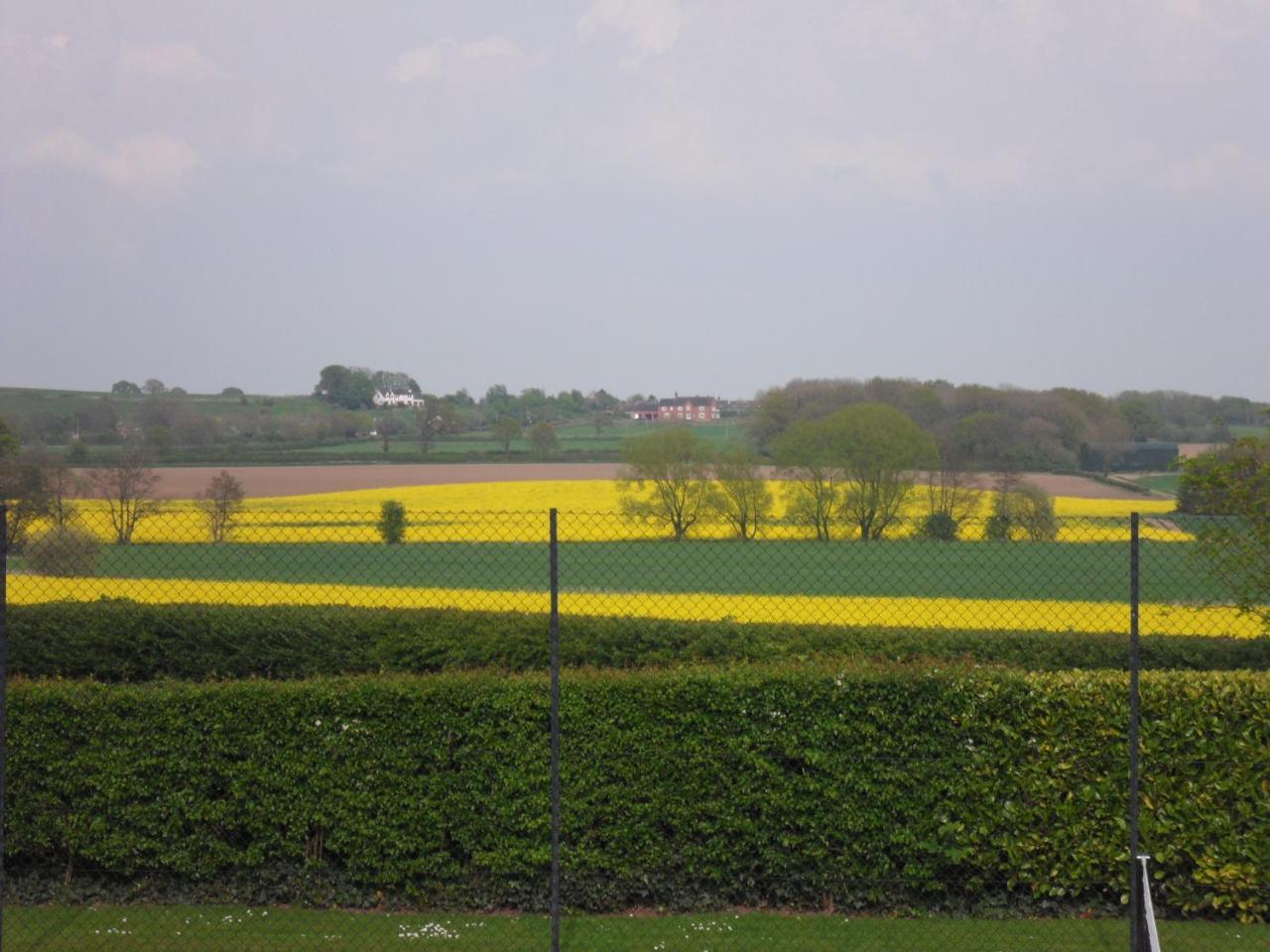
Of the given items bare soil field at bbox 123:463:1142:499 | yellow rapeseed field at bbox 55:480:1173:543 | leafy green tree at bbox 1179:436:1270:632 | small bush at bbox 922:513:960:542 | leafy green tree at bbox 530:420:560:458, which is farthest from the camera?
leafy green tree at bbox 530:420:560:458

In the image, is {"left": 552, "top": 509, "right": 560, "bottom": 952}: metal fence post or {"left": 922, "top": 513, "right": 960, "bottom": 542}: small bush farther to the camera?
{"left": 922, "top": 513, "right": 960, "bottom": 542}: small bush

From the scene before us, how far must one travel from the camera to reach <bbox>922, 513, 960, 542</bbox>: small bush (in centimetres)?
1293

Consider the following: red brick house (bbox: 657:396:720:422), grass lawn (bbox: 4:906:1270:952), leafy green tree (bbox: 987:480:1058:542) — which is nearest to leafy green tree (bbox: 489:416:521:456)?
red brick house (bbox: 657:396:720:422)

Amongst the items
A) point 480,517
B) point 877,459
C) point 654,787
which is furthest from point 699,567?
point 654,787

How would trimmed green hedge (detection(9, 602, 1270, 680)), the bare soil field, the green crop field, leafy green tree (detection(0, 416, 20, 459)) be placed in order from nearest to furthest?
trimmed green hedge (detection(9, 602, 1270, 680)), leafy green tree (detection(0, 416, 20, 459)), the bare soil field, the green crop field

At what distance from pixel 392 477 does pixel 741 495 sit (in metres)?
9.68

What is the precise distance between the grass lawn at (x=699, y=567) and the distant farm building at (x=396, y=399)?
1051 cm

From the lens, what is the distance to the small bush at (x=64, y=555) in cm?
1052

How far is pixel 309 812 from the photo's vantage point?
5684 mm

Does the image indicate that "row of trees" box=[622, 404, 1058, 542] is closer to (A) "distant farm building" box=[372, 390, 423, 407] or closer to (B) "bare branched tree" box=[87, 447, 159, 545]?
(A) "distant farm building" box=[372, 390, 423, 407]

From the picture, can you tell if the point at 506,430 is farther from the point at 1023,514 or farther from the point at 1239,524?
the point at 1239,524

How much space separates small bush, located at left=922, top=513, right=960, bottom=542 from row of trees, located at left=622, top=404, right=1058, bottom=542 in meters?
1.93

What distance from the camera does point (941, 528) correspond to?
1380 centimetres

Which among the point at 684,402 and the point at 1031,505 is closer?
the point at 1031,505
